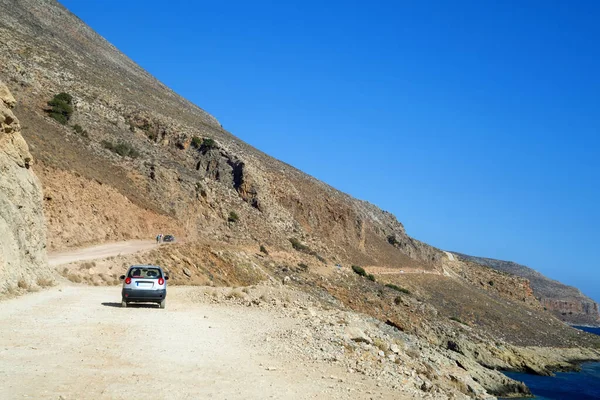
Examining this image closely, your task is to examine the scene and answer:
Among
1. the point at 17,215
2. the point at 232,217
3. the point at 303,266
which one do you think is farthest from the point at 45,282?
the point at 232,217

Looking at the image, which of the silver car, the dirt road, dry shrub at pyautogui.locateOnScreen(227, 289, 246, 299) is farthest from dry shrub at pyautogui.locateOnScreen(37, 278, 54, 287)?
dry shrub at pyautogui.locateOnScreen(227, 289, 246, 299)

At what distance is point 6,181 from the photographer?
20.5 meters

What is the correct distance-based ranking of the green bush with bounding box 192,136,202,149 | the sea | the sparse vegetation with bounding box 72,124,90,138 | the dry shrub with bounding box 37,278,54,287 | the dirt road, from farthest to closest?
the green bush with bounding box 192,136,202,149 → the sparse vegetation with bounding box 72,124,90,138 → the sea → the dirt road → the dry shrub with bounding box 37,278,54,287

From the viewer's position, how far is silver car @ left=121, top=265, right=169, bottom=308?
746 inches

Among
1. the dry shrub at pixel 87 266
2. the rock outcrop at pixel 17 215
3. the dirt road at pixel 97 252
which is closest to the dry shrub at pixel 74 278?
the dry shrub at pixel 87 266

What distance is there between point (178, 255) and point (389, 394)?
25401mm

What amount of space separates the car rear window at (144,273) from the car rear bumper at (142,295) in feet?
1.83

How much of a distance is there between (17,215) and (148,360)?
41.0 feet

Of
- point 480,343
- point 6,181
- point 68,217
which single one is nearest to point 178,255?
point 68,217

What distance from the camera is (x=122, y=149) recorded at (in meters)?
50.6

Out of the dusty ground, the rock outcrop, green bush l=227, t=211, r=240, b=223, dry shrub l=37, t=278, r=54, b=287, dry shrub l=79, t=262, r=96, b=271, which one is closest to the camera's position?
the dusty ground

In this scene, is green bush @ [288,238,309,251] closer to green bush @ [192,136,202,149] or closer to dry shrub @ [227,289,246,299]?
green bush @ [192,136,202,149]

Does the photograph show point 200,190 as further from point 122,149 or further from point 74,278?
point 74,278

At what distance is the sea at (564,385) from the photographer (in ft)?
130
